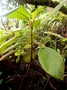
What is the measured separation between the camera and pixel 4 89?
705mm

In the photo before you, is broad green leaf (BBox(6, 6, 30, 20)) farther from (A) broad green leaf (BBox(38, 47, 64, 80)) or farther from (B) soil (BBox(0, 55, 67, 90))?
(B) soil (BBox(0, 55, 67, 90))

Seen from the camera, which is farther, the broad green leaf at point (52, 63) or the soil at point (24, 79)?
the soil at point (24, 79)

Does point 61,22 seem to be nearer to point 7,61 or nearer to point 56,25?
point 56,25

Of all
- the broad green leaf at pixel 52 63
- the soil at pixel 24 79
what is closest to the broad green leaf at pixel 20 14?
the broad green leaf at pixel 52 63

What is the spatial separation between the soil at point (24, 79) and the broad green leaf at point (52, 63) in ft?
0.77

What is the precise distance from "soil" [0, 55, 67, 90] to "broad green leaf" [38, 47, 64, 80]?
9.2 inches

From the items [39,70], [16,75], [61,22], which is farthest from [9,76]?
[61,22]

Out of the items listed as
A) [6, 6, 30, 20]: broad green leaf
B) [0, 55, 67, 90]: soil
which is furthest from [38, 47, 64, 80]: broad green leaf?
[0, 55, 67, 90]: soil

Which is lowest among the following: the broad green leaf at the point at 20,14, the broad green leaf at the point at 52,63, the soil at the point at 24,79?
the soil at the point at 24,79

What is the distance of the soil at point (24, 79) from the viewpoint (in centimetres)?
71

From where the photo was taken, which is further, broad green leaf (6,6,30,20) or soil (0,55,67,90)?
soil (0,55,67,90)

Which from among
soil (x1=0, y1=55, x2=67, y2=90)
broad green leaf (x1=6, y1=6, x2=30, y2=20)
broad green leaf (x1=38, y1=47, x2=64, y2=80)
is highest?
broad green leaf (x1=6, y1=6, x2=30, y2=20)

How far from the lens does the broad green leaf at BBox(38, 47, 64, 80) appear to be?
1.33ft

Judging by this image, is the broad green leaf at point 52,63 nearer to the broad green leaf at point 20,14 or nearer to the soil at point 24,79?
the broad green leaf at point 20,14
